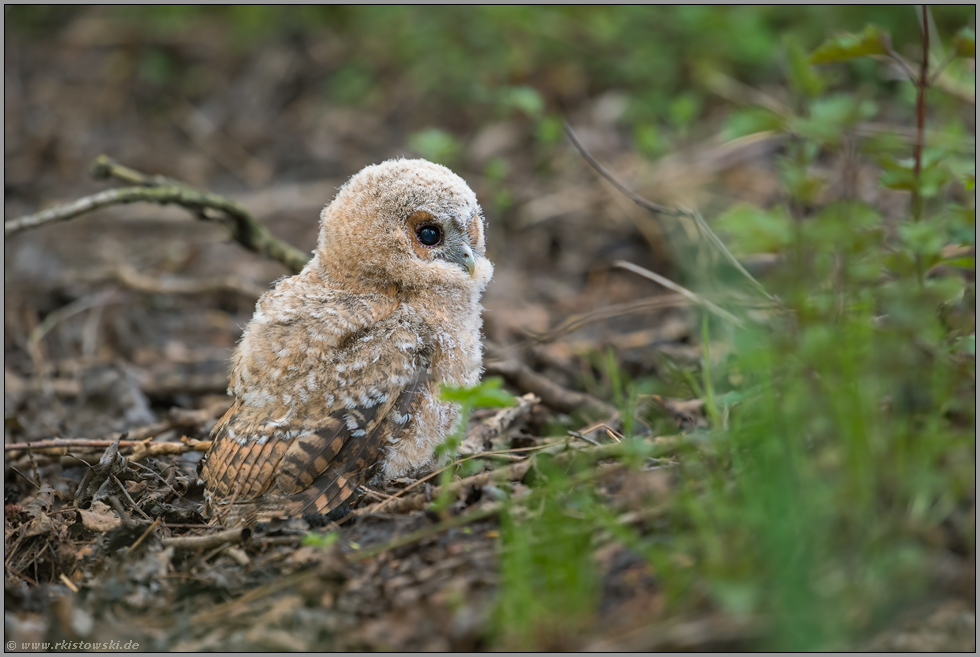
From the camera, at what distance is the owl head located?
12.2 ft

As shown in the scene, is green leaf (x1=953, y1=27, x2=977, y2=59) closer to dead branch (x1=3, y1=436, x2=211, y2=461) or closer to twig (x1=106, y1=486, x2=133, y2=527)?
dead branch (x1=3, y1=436, x2=211, y2=461)

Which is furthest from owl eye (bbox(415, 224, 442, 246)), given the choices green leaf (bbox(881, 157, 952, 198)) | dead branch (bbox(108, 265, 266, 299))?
dead branch (bbox(108, 265, 266, 299))

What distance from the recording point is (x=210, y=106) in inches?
393

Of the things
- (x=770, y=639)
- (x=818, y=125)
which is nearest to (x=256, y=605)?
(x=770, y=639)

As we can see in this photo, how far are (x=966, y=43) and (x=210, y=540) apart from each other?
3595 mm

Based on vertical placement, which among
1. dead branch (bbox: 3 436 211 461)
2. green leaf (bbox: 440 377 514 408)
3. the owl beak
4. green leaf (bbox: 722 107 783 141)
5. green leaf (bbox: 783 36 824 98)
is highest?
green leaf (bbox: 783 36 824 98)

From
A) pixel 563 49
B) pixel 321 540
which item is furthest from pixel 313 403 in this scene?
pixel 563 49

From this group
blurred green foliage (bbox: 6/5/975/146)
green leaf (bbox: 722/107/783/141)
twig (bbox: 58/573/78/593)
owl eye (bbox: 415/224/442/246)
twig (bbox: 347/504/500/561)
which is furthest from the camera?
blurred green foliage (bbox: 6/5/975/146)

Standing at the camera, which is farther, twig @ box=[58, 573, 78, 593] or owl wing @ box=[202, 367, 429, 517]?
owl wing @ box=[202, 367, 429, 517]

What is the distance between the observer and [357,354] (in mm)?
3432

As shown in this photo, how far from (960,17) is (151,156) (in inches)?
329

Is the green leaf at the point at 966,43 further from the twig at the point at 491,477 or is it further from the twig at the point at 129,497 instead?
the twig at the point at 129,497

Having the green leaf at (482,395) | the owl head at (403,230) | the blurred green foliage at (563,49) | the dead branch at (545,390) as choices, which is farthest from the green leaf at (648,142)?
the green leaf at (482,395)

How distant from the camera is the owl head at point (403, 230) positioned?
371 centimetres
